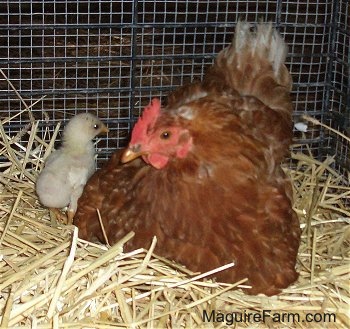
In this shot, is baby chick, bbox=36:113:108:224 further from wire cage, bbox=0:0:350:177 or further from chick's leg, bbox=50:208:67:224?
wire cage, bbox=0:0:350:177

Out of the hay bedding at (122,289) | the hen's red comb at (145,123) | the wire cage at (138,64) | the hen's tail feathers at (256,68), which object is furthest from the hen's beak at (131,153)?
the wire cage at (138,64)

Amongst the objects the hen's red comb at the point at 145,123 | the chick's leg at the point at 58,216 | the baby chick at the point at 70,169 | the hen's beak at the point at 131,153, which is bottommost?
the chick's leg at the point at 58,216

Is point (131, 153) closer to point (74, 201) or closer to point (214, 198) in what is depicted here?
→ point (214, 198)

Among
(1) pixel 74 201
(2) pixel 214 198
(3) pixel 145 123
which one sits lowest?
(1) pixel 74 201

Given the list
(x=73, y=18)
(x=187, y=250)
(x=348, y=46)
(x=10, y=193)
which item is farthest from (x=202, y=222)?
(x=73, y=18)

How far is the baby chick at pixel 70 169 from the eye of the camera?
326cm

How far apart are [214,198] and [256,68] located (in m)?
0.91

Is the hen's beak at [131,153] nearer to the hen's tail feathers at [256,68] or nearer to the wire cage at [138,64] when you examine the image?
the hen's tail feathers at [256,68]

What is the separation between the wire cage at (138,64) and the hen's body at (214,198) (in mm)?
859

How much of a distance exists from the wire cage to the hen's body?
86 cm

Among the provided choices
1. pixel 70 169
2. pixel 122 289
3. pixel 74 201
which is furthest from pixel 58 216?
pixel 122 289

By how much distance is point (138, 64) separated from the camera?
16.3 feet

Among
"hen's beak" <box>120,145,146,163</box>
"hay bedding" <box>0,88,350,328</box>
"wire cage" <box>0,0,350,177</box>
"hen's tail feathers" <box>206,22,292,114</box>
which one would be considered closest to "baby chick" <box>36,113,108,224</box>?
"hay bedding" <box>0,88,350,328</box>

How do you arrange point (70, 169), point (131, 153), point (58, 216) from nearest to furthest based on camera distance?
point (131, 153) → point (70, 169) → point (58, 216)
